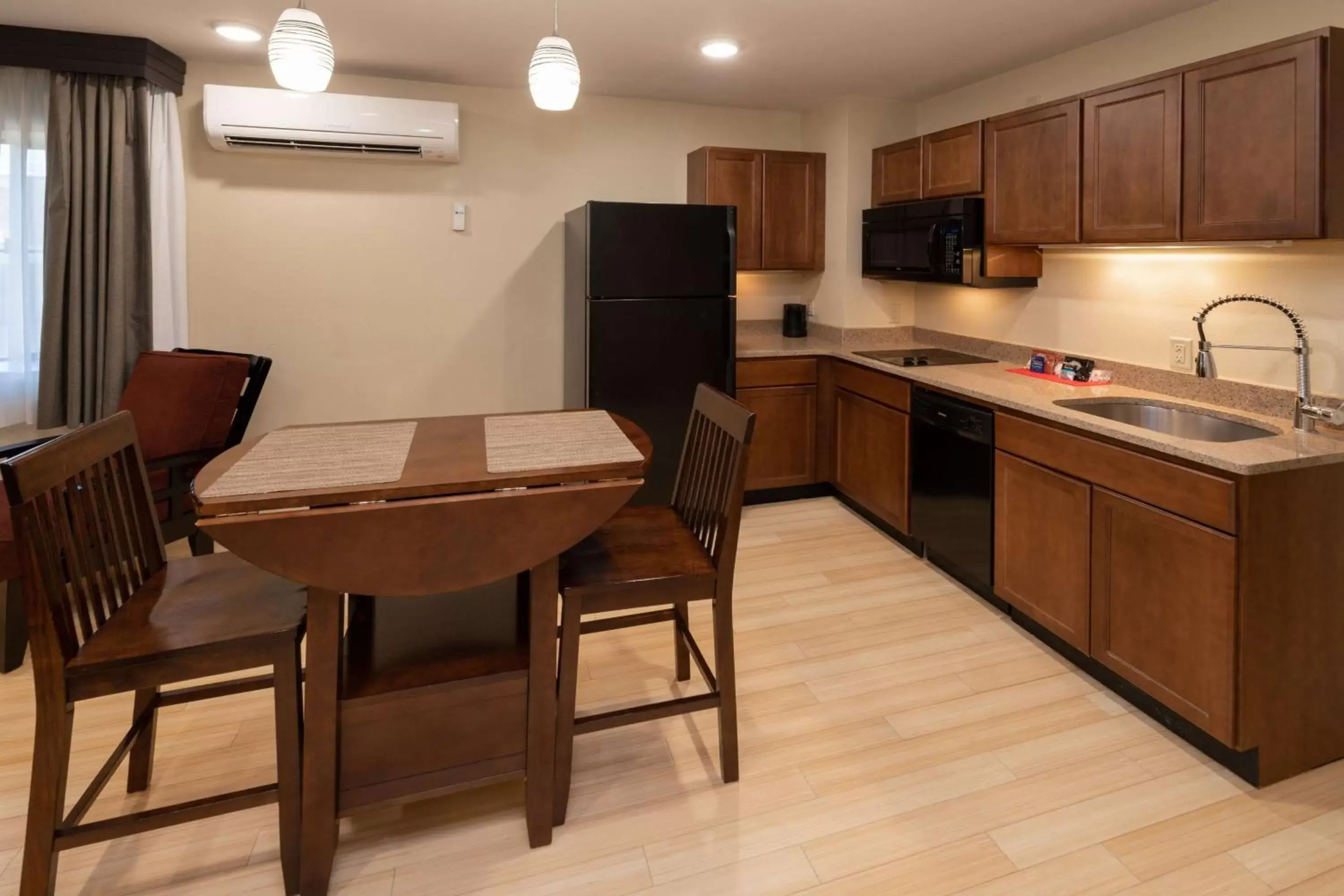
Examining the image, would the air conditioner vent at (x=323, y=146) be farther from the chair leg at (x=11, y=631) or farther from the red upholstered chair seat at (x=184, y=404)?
the chair leg at (x=11, y=631)

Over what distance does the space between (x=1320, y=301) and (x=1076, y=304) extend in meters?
0.99

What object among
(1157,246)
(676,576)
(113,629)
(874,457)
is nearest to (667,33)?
(1157,246)

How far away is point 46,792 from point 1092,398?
3143mm

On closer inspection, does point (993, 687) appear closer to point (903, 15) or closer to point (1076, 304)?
point (1076, 304)

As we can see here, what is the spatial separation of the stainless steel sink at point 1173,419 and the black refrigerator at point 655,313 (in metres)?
1.65

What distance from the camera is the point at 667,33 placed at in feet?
10.2

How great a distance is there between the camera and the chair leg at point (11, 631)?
2.48 meters

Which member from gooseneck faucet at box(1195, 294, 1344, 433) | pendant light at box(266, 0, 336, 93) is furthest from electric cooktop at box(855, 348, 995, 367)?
pendant light at box(266, 0, 336, 93)

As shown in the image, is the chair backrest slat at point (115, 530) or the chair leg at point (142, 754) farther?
the chair leg at point (142, 754)

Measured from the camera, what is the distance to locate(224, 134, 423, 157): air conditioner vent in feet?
11.5

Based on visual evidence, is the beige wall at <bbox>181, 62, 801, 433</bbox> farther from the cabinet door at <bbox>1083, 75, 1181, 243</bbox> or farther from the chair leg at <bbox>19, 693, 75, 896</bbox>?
the chair leg at <bbox>19, 693, 75, 896</bbox>

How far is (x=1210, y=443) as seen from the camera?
204 centimetres

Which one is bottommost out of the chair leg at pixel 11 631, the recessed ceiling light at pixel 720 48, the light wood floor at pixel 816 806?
the light wood floor at pixel 816 806

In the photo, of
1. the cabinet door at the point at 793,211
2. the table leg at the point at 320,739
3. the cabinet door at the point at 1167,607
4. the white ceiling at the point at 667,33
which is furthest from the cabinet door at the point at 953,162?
the table leg at the point at 320,739
